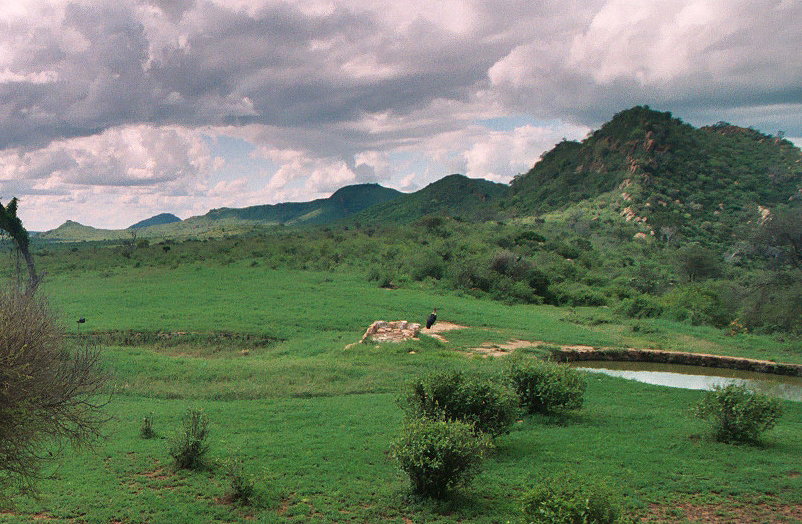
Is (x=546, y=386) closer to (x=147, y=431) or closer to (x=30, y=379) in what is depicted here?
(x=147, y=431)

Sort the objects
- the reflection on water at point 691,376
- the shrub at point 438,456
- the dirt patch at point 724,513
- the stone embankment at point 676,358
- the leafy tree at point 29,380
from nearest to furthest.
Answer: the leafy tree at point 29,380, the dirt patch at point 724,513, the shrub at point 438,456, the reflection on water at point 691,376, the stone embankment at point 676,358

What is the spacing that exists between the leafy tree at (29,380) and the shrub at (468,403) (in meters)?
6.63

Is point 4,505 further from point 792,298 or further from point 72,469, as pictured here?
point 792,298

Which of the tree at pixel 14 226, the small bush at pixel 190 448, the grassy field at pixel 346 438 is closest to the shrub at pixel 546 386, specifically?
the grassy field at pixel 346 438

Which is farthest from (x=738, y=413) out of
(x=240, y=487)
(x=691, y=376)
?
(x=691, y=376)

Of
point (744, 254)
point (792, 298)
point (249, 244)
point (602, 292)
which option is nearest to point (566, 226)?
point (744, 254)

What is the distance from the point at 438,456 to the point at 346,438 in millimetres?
4568

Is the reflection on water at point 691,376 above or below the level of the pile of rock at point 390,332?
below

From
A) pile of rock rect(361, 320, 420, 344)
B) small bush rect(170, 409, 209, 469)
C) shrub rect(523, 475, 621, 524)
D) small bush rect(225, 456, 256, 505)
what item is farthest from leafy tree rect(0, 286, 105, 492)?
pile of rock rect(361, 320, 420, 344)

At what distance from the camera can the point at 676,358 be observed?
27500mm

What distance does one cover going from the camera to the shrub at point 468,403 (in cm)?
→ 1245

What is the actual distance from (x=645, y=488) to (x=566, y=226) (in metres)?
78.5

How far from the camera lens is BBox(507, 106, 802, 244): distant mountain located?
84438 millimetres

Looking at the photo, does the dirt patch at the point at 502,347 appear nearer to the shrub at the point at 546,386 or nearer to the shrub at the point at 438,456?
the shrub at the point at 546,386
